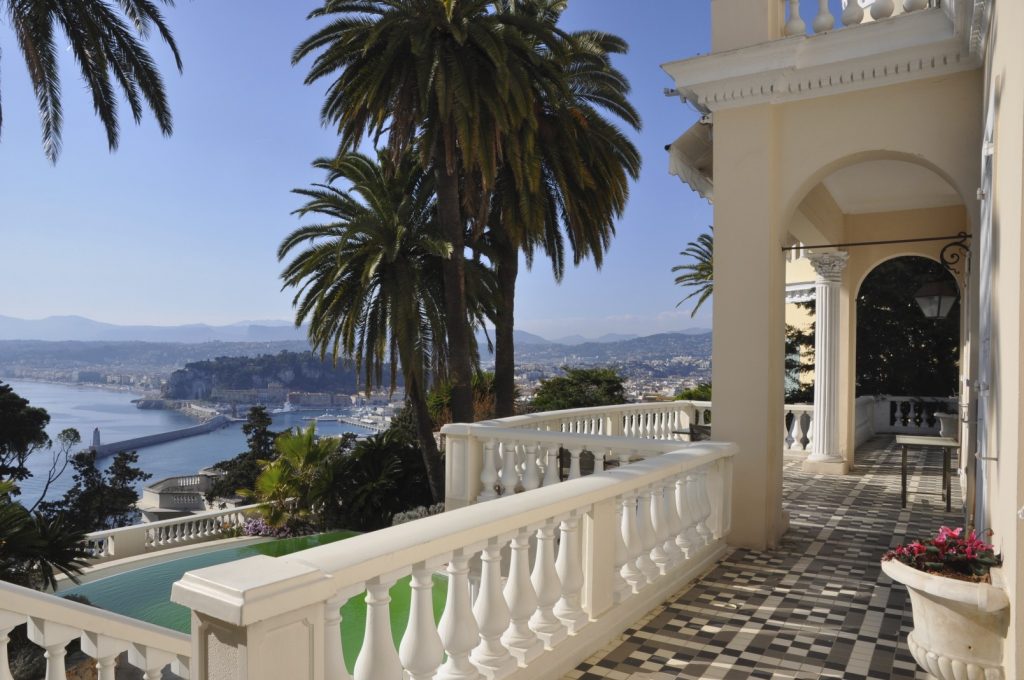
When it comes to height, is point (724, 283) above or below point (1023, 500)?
above

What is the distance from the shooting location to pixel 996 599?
3055mm

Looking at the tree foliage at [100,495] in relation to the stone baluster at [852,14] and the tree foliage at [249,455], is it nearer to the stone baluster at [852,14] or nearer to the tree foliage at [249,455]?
the tree foliage at [249,455]

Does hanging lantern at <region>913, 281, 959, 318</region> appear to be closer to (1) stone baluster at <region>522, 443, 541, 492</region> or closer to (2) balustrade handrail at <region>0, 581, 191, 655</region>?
(1) stone baluster at <region>522, 443, 541, 492</region>

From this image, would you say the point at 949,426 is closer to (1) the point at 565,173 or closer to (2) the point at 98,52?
(1) the point at 565,173

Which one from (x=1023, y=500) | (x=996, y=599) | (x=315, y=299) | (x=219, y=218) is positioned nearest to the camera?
(x=1023, y=500)

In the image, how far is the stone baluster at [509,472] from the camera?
6.55 metres

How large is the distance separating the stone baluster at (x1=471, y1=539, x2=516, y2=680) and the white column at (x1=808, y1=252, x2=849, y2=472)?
929 centimetres

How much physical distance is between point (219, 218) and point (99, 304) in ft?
62.5

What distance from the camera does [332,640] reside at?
2.35 m

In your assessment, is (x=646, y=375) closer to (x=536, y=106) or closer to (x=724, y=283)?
(x=536, y=106)

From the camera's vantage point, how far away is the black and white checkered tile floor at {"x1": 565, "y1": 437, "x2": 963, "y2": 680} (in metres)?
3.85

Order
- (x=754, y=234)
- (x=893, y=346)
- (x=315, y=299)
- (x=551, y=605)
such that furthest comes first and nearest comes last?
1. (x=893, y=346)
2. (x=315, y=299)
3. (x=754, y=234)
4. (x=551, y=605)

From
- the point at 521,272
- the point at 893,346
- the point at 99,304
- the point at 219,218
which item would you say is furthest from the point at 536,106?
the point at 99,304

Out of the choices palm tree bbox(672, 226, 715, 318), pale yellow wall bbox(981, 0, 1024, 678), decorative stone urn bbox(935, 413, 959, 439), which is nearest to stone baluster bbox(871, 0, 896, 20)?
pale yellow wall bbox(981, 0, 1024, 678)
